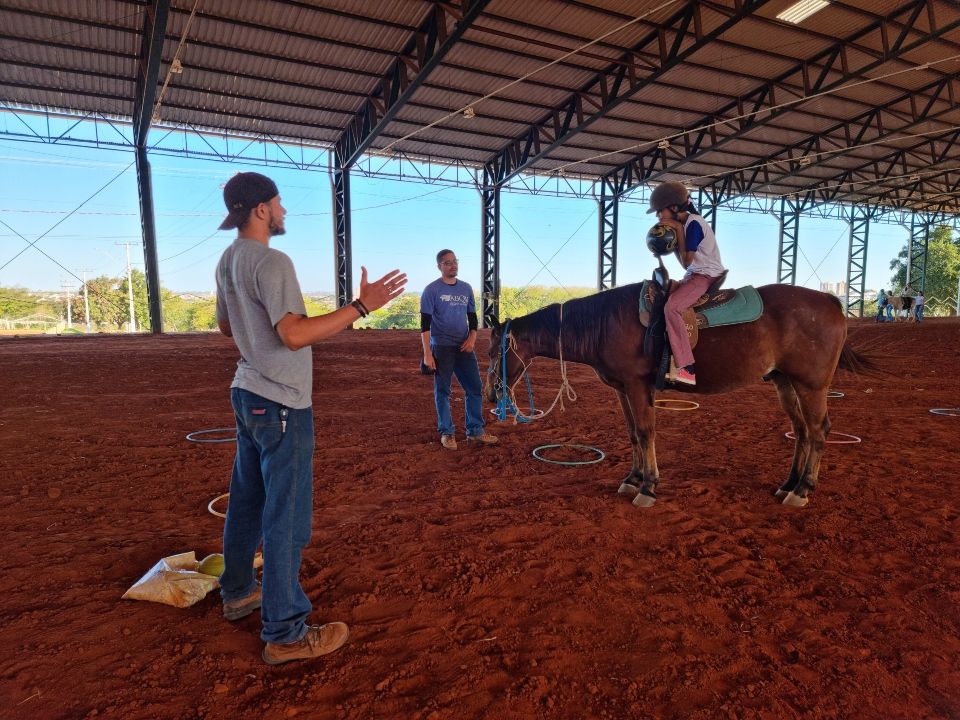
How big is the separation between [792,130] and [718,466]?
22.8 meters

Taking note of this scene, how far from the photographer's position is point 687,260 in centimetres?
421

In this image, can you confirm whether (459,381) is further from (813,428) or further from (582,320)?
(813,428)

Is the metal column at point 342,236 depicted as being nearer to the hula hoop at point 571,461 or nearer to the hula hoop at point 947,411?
the hula hoop at point 571,461

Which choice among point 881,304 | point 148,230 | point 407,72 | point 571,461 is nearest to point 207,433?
point 571,461

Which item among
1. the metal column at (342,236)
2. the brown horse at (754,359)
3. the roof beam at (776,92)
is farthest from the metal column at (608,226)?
the brown horse at (754,359)

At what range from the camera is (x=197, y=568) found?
274 cm

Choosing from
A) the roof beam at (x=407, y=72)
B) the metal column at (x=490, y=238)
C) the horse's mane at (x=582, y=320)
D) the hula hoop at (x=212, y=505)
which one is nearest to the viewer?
the hula hoop at (x=212, y=505)

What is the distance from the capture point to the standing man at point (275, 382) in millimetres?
1913

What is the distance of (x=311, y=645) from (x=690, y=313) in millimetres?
3401

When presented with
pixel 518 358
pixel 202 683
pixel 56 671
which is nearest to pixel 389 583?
pixel 202 683

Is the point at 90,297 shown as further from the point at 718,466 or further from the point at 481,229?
the point at 718,466

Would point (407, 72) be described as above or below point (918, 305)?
Result: above

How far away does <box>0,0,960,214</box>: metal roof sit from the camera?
13148 millimetres

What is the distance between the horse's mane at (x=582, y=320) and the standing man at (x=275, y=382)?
2506 millimetres
